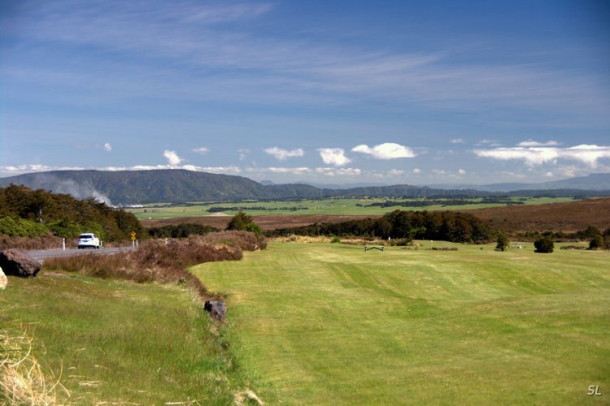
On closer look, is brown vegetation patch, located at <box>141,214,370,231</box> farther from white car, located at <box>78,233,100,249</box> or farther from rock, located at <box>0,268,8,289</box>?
rock, located at <box>0,268,8,289</box>

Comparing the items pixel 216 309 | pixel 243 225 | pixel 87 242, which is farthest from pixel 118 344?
pixel 243 225

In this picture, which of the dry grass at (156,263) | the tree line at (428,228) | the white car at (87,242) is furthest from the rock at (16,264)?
the tree line at (428,228)

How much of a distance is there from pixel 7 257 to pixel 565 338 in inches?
670

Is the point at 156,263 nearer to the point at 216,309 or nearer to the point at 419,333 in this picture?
the point at 216,309

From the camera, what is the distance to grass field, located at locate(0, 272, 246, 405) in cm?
1002

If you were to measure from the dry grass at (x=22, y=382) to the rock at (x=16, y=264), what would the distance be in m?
9.71

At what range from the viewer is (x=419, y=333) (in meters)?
18.1

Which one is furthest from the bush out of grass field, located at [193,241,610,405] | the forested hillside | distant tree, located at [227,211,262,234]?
the forested hillside

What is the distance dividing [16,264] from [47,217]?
45.4 metres

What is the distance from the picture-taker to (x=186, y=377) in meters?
12.1

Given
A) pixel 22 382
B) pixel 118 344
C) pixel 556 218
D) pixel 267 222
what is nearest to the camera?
pixel 22 382

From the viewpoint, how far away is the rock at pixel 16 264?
18859 mm

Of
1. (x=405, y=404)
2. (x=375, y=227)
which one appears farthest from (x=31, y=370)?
(x=375, y=227)

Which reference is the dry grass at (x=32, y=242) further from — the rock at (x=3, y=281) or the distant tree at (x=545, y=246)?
the distant tree at (x=545, y=246)
